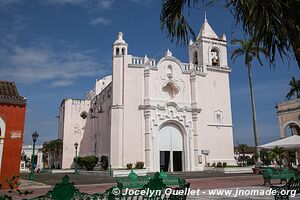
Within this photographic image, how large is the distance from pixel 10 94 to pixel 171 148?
63.4 ft

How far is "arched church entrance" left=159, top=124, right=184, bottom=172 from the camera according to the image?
101 feet

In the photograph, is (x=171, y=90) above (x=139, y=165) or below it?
above

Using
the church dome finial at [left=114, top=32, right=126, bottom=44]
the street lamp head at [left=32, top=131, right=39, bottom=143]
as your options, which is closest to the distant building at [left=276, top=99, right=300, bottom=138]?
the church dome finial at [left=114, top=32, right=126, bottom=44]

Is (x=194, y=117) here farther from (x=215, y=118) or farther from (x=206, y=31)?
(x=206, y=31)

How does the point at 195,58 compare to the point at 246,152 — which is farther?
the point at 246,152

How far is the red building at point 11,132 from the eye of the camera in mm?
14128

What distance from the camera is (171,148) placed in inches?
1227

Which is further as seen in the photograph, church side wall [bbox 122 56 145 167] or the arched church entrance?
the arched church entrance

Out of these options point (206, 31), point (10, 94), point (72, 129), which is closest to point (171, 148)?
point (206, 31)

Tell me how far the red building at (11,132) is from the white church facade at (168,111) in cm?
1455

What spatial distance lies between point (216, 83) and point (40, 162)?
4469 cm

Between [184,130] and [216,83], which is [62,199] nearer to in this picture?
[184,130]

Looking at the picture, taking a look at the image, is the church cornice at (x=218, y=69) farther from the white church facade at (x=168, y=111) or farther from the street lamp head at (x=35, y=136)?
the street lamp head at (x=35, y=136)

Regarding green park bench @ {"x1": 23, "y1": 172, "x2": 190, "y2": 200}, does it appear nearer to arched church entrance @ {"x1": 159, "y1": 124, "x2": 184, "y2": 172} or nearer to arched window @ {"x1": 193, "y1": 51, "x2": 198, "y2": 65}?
arched church entrance @ {"x1": 159, "y1": 124, "x2": 184, "y2": 172}
